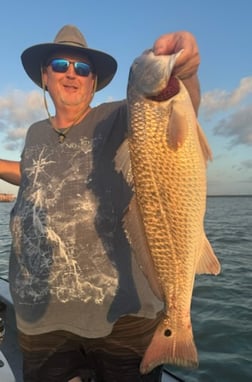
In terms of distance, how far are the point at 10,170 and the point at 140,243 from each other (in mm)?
1876

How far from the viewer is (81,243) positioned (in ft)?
9.46

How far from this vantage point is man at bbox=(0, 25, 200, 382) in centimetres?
283

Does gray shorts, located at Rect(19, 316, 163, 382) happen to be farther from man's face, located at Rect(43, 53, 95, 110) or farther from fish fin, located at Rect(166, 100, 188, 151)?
man's face, located at Rect(43, 53, 95, 110)

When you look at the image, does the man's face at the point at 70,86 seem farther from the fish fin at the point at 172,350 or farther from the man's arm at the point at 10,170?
the fish fin at the point at 172,350

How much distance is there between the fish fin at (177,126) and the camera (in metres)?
2.00

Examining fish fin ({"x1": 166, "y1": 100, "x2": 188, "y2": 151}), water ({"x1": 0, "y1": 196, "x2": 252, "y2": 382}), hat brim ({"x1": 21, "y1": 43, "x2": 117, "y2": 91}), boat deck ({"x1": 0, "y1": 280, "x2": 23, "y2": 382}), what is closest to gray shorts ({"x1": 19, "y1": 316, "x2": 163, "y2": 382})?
fish fin ({"x1": 166, "y1": 100, "x2": 188, "y2": 151})

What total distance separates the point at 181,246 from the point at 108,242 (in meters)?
0.81

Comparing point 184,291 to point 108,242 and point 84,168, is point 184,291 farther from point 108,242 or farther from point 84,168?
point 84,168

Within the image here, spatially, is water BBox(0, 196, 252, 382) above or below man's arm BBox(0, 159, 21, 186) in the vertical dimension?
below

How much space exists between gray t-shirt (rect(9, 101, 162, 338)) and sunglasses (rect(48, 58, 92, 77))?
0.28 metres

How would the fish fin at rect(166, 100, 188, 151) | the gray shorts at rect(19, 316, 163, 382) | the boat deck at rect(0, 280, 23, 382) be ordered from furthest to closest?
1. the boat deck at rect(0, 280, 23, 382)
2. the gray shorts at rect(19, 316, 163, 382)
3. the fish fin at rect(166, 100, 188, 151)

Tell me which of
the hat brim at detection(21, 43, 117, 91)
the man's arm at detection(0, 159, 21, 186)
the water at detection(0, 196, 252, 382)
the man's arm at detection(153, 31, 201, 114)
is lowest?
the water at detection(0, 196, 252, 382)

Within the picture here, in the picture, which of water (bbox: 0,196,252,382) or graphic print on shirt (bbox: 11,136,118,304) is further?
water (bbox: 0,196,252,382)

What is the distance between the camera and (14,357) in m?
5.25
